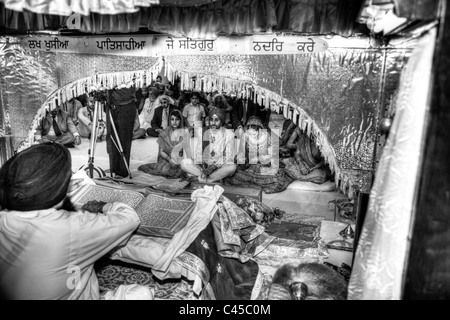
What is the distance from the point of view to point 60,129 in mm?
6969

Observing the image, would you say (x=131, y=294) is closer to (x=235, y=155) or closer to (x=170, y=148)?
(x=235, y=155)

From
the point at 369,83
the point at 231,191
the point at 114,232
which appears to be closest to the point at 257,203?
the point at 231,191

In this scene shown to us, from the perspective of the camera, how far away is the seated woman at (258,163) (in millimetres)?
6070

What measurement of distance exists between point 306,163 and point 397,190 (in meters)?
4.22

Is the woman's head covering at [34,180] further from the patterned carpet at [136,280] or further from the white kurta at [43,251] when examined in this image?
the patterned carpet at [136,280]

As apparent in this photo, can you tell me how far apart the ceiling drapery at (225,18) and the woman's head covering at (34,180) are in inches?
71.3

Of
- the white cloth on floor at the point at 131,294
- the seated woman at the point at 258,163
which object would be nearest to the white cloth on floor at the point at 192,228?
the white cloth on floor at the point at 131,294

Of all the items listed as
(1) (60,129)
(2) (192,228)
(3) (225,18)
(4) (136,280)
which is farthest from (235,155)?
(4) (136,280)

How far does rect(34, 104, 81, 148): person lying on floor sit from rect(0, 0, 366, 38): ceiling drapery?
266 cm

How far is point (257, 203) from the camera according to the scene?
15.2 ft

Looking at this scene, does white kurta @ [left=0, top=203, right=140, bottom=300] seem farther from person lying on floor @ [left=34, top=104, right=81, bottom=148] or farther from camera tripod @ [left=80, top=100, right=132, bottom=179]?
person lying on floor @ [left=34, top=104, right=81, bottom=148]

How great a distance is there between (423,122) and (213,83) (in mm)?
2893

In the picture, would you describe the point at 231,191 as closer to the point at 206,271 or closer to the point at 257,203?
the point at 257,203

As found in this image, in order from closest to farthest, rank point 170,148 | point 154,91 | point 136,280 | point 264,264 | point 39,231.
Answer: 1. point 39,231
2. point 136,280
3. point 264,264
4. point 170,148
5. point 154,91
